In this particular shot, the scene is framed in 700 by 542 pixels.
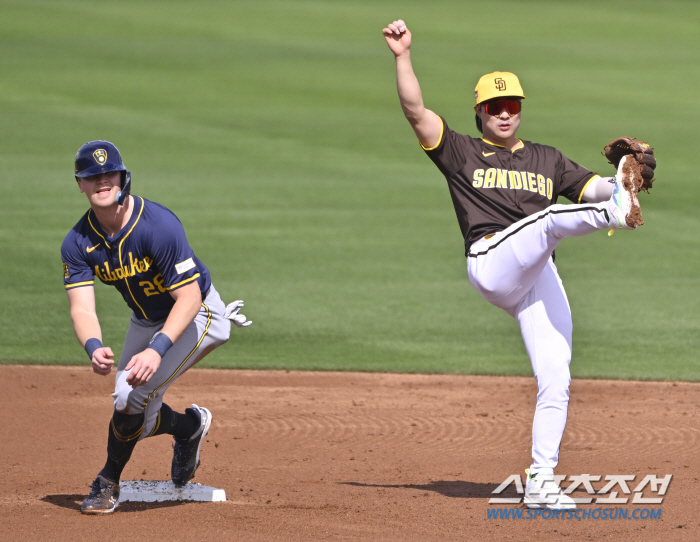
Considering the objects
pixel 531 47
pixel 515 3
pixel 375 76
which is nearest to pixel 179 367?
pixel 375 76

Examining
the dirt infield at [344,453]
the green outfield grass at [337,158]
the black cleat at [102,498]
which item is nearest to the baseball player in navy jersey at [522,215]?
the dirt infield at [344,453]

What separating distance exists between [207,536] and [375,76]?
24.2 meters

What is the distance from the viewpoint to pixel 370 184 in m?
17.6

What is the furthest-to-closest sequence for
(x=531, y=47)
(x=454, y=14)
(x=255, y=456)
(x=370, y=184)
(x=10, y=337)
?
(x=454, y=14)
(x=531, y=47)
(x=370, y=184)
(x=10, y=337)
(x=255, y=456)

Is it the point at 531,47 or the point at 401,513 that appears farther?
the point at 531,47

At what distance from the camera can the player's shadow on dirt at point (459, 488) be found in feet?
17.7

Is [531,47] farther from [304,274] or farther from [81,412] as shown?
[81,412]

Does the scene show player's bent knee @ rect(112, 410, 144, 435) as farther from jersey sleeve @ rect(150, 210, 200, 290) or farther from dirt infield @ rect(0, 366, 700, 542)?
jersey sleeve @ rect(150, 210, 200, 290)

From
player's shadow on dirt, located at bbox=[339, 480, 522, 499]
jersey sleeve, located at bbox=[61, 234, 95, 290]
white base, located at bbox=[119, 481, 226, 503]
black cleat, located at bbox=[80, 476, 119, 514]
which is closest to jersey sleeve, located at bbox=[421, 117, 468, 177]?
player's shadow on dirt, located at bbox=[339, 480, 522, 499]

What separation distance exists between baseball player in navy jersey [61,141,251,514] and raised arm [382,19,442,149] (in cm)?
142

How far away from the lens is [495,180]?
17.3 ft

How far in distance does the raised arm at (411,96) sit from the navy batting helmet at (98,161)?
157cm

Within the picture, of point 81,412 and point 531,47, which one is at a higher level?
point 531,47

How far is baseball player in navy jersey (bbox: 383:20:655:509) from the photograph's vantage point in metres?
4.92
